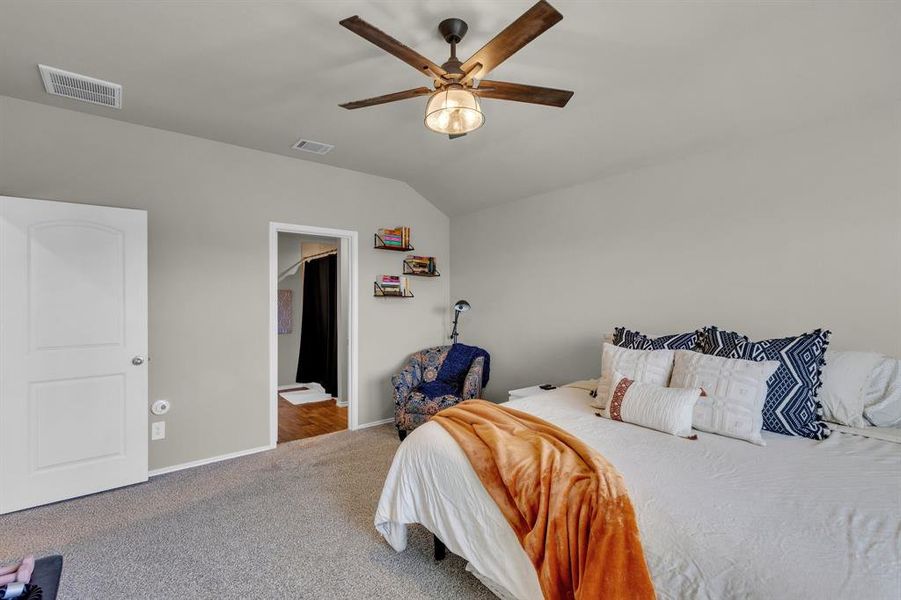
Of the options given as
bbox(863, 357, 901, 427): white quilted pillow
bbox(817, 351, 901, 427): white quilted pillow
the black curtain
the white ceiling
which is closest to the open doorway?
the black curtain

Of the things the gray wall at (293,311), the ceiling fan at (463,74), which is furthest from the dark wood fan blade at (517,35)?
the gray wall at (293,311)

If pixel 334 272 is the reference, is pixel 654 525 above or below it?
below

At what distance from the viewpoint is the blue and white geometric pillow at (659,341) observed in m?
2.44

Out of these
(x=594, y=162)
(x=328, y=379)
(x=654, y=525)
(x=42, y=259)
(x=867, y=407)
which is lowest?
(x=328, y=379)

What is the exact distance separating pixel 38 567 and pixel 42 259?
6.95 feet

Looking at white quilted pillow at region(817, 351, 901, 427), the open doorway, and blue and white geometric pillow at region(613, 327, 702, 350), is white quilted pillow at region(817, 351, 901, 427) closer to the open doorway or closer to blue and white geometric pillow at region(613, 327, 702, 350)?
blue and white geometric pillow at region(613, 327, 702, 350)

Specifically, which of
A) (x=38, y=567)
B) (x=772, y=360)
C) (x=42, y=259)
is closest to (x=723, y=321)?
(x=772, y=360)

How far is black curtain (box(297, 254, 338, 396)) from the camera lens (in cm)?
555

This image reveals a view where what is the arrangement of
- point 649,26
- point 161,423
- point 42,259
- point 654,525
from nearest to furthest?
point 654,525 → point 649,26 → point 42,259 → point 161,423

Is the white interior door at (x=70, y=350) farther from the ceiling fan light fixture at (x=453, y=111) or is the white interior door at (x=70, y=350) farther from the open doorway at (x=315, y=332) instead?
the ceiling fan light fixture at (x=453, y=111)

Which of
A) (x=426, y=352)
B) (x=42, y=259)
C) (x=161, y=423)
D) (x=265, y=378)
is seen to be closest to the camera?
(x=42, y=259)

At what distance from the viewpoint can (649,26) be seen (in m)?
1.88

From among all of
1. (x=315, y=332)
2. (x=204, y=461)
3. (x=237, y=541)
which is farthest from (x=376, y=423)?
(x=315, y=332)

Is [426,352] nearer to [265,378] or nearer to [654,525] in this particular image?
[265,378]
